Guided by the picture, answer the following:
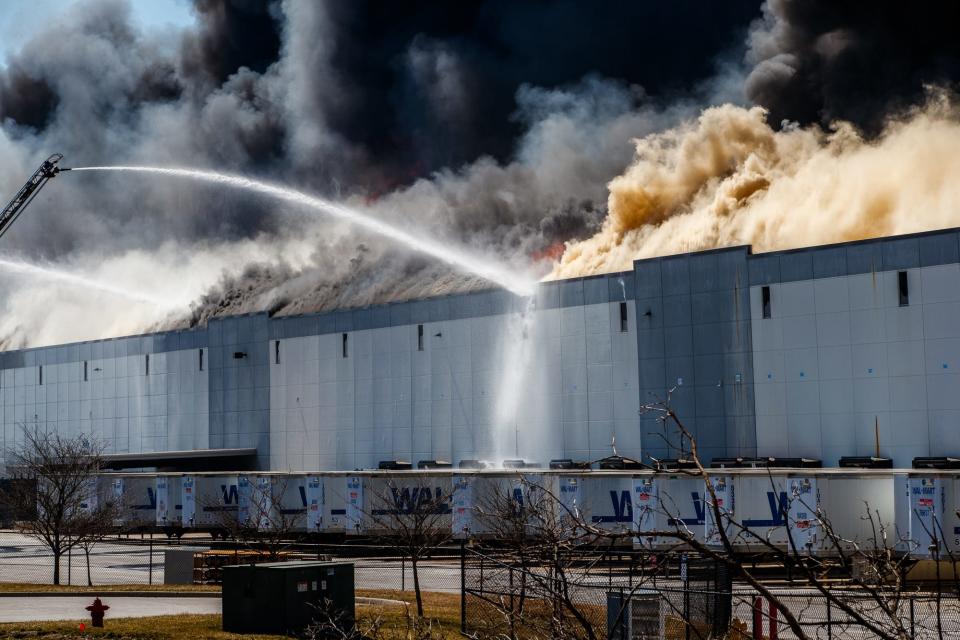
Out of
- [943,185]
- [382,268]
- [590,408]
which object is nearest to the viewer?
[590,408]

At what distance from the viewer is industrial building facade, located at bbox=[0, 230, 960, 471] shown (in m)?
50.1

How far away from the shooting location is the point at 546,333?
61500mm

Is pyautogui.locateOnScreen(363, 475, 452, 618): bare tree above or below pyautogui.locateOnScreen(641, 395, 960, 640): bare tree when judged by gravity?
below

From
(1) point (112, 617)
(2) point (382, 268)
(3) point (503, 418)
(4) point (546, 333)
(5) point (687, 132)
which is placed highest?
(5) point (687, 132)

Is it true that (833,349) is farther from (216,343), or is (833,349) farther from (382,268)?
(382,268)

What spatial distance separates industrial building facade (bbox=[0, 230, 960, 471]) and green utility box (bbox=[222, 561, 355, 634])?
18.3 meters

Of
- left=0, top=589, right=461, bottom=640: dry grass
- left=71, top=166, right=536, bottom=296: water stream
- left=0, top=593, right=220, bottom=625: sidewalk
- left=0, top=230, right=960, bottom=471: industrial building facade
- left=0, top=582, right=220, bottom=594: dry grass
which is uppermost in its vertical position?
left=71, top=166, right=536, bottom=296: water stream

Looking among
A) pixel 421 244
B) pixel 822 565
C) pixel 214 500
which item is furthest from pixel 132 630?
pixel 421 244

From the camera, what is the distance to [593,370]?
5931cm

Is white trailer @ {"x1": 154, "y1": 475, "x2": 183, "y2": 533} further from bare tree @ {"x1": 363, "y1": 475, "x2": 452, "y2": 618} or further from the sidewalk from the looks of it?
the sidewalk

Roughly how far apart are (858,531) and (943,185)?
189 ft

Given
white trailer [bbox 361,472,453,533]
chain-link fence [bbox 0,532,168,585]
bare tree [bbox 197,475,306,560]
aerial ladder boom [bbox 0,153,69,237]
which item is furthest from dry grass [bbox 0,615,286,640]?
aerial ladder boom [bbox 0,153,69,237]

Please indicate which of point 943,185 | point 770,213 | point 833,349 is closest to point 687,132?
point 770,213

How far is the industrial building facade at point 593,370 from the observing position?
1973 inches
